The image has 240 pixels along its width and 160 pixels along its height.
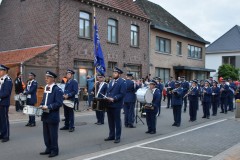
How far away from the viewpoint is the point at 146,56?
92.2 ft

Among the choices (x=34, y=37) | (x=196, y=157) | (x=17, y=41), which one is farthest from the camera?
(x=17, y=41)

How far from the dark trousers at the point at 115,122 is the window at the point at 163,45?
21.3 meters

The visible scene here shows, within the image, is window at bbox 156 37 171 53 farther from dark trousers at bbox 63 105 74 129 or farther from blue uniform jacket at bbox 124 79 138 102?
dark trousers at bbox 63 105 74 129

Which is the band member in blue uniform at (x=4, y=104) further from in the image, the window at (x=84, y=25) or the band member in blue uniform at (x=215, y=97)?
the window at (x=84, y=25)

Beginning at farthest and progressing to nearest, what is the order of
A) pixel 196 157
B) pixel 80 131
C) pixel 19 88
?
pixel 19 88, pixel 80 131, pixel 196 157

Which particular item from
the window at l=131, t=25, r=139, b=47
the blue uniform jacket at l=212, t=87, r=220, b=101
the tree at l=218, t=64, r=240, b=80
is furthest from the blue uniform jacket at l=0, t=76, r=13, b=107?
the tree at l=218, t=64, r=240, b=80

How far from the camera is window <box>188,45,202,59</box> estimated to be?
36.0 meters

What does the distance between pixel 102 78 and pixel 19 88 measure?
6070 millimetres

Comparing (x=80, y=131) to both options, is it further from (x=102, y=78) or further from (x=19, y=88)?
(x=19, y=88)

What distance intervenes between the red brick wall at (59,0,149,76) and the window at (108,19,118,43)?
315 millimetres

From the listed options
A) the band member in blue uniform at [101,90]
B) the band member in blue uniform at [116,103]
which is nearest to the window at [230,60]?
the band member in blue uniform at [101,90]

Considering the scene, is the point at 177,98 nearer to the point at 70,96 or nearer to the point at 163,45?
the point at 70,96

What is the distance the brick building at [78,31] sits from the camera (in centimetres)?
2064

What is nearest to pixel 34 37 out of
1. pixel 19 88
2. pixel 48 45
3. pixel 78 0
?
pixel 48 45
